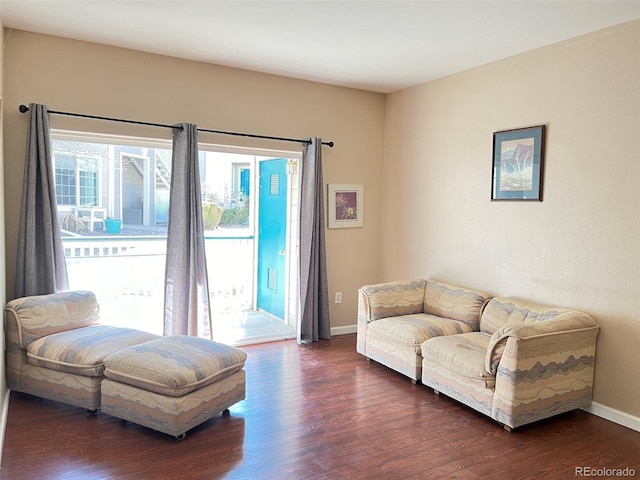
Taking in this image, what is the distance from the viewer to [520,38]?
3.62 m

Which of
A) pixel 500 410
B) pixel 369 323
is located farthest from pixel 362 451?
pixel 369 323

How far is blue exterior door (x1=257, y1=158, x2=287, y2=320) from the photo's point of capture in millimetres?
5594

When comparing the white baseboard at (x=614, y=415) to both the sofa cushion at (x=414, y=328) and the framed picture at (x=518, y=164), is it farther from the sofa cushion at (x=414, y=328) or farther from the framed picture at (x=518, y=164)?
the framed picture at (x=518, y=164)

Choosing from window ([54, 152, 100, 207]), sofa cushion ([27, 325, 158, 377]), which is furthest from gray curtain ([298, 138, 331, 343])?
window ([54, 152, 100, 207])

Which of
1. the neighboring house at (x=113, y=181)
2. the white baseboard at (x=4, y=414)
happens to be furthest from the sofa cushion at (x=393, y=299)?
the white baseboard at (x=4, y=414)

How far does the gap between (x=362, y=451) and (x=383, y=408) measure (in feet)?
2.17

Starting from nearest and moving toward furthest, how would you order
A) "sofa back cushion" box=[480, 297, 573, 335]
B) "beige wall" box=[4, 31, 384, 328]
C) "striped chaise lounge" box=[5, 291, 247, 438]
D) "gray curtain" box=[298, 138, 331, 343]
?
"striped chaise lounge" box=[5, 291, 247, 438], "sofa back cushion" box=[480, 297, 573, 335], "beige wall" box=[4, 31, 384, 328], "gray curtain" box=[298, 138, 331, 343]

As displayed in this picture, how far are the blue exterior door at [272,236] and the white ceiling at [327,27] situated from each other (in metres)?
1.49

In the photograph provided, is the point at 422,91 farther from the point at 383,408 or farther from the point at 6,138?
the point at 6,138

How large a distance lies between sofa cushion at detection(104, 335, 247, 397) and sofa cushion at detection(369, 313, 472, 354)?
4.52ft

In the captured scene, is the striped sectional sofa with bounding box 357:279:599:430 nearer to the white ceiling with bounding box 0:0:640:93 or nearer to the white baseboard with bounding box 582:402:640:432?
the white baseboard with bounding box 582:402:640:432

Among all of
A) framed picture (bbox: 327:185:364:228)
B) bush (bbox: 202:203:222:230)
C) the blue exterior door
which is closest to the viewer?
bush (bbox: 202:203:222:230)

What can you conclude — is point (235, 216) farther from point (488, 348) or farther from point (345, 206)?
point (488, 348)

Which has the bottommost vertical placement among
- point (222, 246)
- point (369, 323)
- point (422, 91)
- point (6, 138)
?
point (369, 323)
